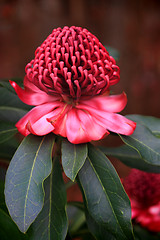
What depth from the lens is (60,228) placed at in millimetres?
580

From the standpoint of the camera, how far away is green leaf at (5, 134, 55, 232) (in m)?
0.50

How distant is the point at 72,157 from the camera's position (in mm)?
543

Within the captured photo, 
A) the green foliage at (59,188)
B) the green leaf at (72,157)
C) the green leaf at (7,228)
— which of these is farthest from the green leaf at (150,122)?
the green leaf at (7,228)

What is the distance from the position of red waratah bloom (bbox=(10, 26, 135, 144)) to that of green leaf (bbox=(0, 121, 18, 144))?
10 cm

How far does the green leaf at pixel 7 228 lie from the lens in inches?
23.7

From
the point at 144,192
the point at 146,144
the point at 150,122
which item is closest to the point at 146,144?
the point at 146,144

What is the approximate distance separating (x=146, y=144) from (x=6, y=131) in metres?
0.30

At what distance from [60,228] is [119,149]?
0.89 feet

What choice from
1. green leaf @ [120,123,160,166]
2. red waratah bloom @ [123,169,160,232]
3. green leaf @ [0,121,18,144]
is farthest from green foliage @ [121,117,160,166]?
red waratah bloom @ [123,169,160,232]

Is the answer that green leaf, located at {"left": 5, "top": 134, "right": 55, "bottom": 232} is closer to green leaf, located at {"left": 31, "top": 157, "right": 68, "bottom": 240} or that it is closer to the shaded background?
green leaf, located at {"left": 31, "top": 157, "right": 68, "bottom": 240}

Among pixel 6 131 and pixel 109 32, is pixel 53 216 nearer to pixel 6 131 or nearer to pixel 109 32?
pixel 6 131

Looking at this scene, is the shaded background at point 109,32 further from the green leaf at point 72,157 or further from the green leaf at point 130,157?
the green leaf at point 72,157

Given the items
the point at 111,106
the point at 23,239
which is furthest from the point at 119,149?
the point at 23,239

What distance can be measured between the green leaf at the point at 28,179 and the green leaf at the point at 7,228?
0.11m
